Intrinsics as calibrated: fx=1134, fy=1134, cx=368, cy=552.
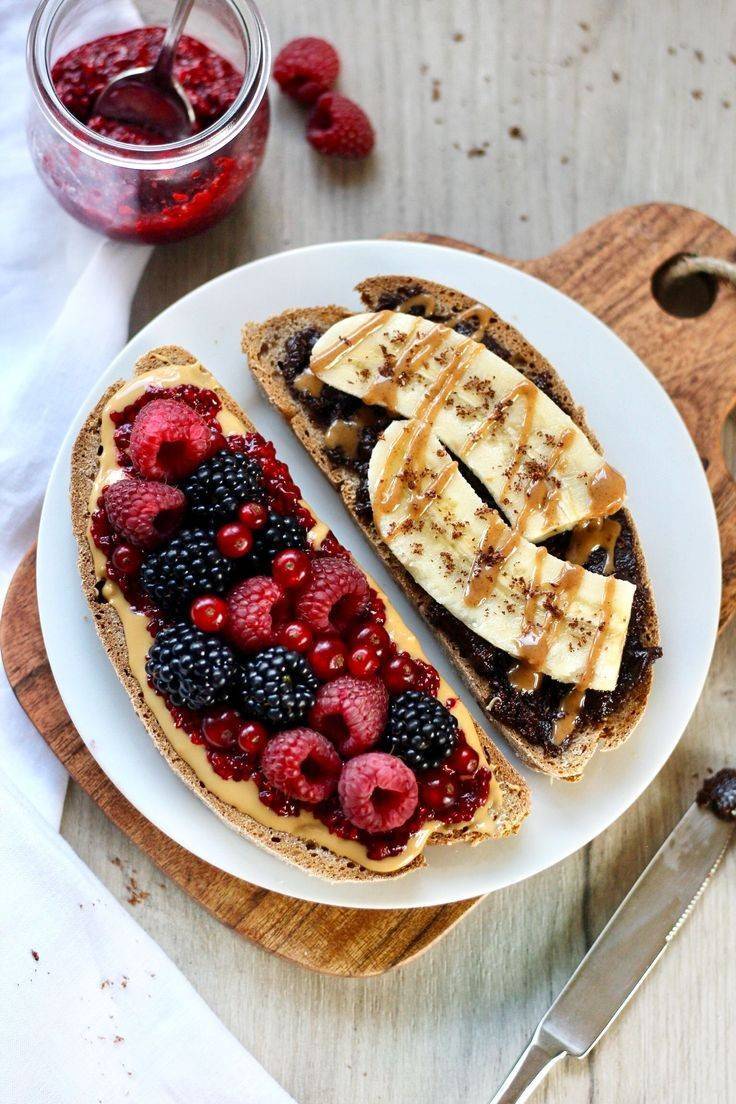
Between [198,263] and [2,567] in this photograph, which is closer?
[2,567]

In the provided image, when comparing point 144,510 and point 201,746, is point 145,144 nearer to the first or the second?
point 144,510

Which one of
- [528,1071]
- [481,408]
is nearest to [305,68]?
[481,408]

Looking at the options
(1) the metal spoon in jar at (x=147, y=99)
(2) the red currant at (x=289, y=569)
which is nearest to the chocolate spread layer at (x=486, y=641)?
(2) the red currant at (x=289, y=569)

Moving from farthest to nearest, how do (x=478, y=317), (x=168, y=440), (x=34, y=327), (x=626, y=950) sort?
(x=34, y=327)
(x=478, y=317)
(x=626, y=950)
(x=168, y=440)

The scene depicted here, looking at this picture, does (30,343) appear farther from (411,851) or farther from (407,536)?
(411,851)

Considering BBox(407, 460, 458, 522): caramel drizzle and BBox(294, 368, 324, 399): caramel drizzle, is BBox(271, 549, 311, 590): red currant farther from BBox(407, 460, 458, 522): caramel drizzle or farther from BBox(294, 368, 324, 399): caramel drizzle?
BBox(294, 368, 324, 399): caramel drizzle

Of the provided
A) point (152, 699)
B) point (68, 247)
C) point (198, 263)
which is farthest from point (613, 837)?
point (68, 247)
